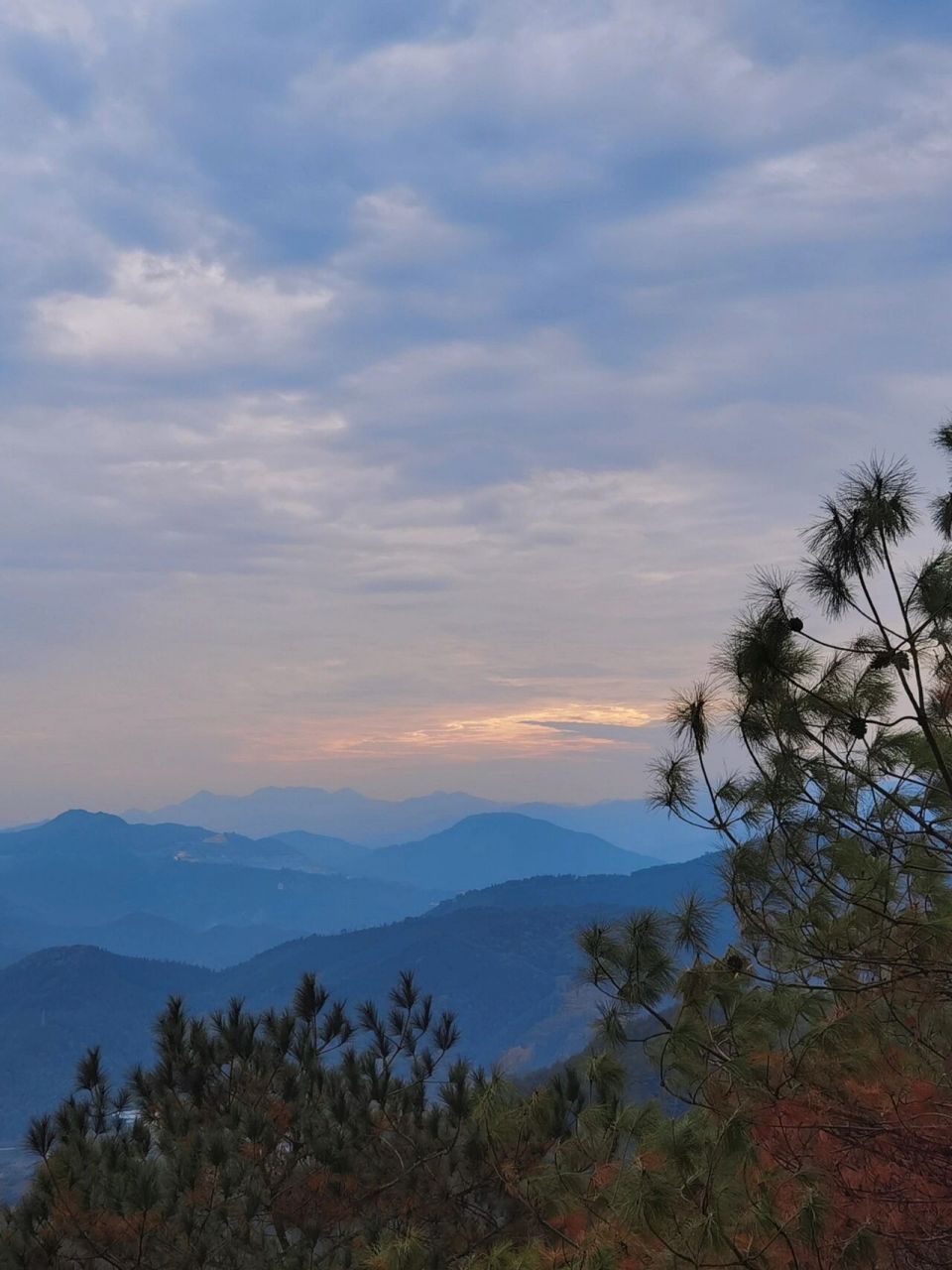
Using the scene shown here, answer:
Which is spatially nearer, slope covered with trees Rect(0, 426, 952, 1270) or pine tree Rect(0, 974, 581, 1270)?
slope covered with trees Rect(0, 426, 952, 1270)

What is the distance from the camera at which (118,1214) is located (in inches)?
438

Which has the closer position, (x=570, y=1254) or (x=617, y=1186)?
(x=617, y=1186)

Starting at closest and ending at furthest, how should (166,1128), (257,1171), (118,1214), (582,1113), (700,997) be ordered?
1. (700,997)
2. (582,1113)
3. (118,1214)
4. (257,1171)
5. (166,1128)

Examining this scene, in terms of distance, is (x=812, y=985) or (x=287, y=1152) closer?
(x=812, y=985)

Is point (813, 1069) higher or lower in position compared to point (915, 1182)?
higher

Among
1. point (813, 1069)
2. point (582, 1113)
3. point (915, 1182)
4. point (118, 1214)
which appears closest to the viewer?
point (915, 1182)

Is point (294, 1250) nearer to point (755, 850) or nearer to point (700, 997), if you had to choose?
point (700, 997)

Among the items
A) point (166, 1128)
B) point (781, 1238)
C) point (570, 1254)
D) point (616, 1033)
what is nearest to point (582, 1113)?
point (616, 1033)

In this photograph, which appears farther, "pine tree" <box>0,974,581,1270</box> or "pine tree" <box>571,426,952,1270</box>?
"pine tree" <box>0,974,581,1270</box>

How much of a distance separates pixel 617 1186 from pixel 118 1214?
20.2ft

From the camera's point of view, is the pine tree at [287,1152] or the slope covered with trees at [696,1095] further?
the pine tree at [287,1152]

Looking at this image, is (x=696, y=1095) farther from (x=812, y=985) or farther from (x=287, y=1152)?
(x=287, y=1152)

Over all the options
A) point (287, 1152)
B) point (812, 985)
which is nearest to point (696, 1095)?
point (812, 985)

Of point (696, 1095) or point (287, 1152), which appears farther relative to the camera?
point (287, 1152)
